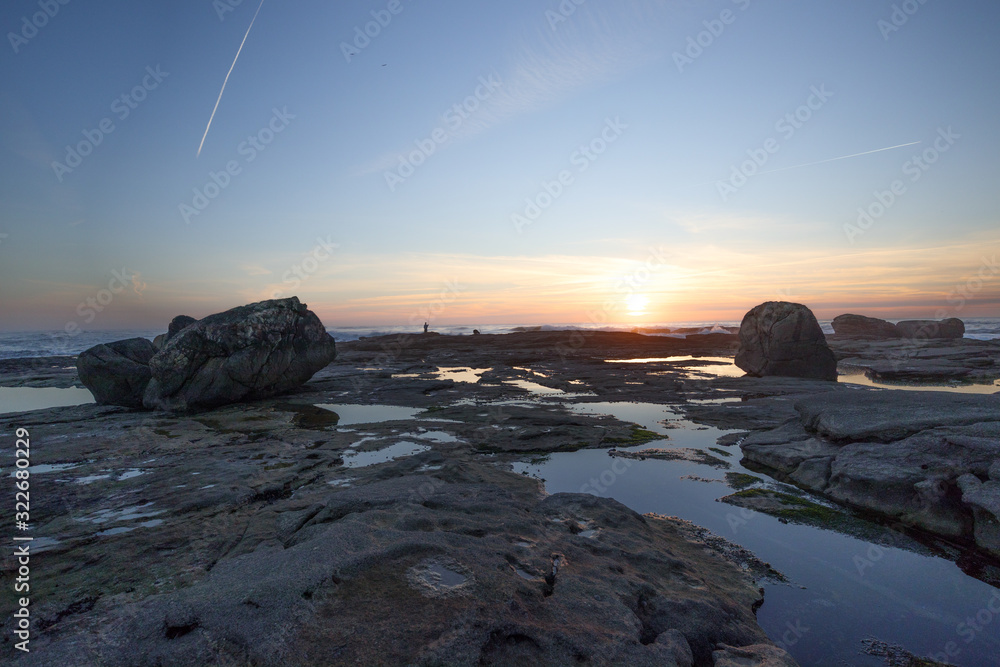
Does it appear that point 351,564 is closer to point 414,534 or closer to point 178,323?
point 414,534

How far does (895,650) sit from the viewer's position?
411 cm

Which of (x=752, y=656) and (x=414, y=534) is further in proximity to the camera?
(x=414, y=534)

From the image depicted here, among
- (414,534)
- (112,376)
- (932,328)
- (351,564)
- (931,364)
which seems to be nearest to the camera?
(351,564)

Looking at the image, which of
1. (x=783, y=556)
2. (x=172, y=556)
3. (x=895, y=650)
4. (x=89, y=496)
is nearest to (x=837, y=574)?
(x=783, y=556)

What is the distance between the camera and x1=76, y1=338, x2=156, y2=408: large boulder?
15.3 metres

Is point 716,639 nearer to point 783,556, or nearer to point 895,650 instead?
point 895,650

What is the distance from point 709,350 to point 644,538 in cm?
3904

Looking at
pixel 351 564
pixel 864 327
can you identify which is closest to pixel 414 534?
pixel 351 564

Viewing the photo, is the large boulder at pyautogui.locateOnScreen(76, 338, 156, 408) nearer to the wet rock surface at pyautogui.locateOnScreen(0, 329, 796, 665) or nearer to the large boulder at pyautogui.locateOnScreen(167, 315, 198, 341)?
the wet rock surface at pyautogui.locateOnScreen(0, 329, 796, 665)

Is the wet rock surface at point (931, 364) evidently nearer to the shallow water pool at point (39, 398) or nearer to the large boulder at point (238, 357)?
the large boulder at point (238, 357)

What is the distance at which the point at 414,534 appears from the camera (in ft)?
15.7

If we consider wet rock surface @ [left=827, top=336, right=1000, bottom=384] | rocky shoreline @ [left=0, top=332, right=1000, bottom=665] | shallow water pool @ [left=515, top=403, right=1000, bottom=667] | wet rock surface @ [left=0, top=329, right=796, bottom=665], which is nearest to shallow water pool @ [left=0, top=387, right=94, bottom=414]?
rocky shoreline @ [left=0, top=332, right=1000, bottom=665]

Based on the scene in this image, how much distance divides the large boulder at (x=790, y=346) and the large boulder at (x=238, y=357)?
21337 millimetres

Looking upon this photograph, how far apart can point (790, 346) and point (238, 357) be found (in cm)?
2432
